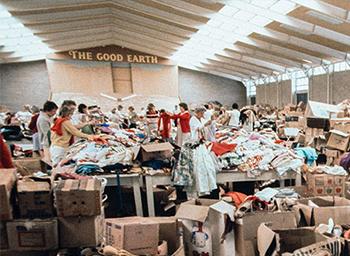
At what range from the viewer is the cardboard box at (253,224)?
2648mm

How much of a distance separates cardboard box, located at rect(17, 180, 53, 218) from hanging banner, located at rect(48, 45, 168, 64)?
1722cm

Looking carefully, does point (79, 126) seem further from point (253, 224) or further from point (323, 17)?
point (323, 17)

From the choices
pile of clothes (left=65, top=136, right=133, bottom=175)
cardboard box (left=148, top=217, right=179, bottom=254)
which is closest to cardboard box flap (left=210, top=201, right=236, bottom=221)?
cardboard box (left=148, top=217, right=179, bottom=254)

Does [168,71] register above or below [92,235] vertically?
above

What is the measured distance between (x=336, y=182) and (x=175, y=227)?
189 cm

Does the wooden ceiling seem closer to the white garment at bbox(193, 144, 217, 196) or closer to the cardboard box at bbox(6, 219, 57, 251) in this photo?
the white garment at bbox(193, 144, 217, 196)

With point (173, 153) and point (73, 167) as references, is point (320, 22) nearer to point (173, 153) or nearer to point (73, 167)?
point (173, 153)

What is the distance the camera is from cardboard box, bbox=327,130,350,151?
19.6 feet

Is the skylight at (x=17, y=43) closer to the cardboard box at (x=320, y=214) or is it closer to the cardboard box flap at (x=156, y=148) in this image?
the cardboard box flap at (x=156, y=148)

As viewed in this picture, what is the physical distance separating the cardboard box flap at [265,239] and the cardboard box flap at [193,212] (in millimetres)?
428

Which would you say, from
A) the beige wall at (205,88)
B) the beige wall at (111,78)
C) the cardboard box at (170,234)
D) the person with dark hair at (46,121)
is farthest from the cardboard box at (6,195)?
the beige wall at (205,88)

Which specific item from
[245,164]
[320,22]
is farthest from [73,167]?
[320,22]

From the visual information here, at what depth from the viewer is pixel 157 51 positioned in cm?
1869

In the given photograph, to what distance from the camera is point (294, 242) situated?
2529 millimetres
